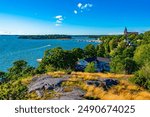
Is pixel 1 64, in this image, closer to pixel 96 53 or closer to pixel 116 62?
pixel 96 53

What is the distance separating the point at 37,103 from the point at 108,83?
15.2m

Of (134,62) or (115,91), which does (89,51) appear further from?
(115,91)

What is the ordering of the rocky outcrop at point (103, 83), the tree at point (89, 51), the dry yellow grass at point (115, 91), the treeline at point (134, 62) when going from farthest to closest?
the tree at point (89, 51), the treeline at point (134, 62), the rocky outcrop at point (103, 83), the dry yellow grass at point (115, 91)

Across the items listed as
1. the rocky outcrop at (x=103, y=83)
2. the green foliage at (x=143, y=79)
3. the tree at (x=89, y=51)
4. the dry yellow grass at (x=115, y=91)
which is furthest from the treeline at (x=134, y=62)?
the tree at (x=89, y=51)

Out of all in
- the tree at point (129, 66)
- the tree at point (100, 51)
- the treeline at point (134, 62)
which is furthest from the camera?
the tree at point (100, 51)

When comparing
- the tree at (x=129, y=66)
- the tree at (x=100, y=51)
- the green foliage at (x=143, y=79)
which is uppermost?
the green foliage at (x=143, y=79)

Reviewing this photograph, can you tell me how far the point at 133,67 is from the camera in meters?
51.6

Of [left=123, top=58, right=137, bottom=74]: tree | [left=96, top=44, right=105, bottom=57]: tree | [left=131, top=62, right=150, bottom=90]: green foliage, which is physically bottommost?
[left=96, top=44, right=105, bottom=57]: tree

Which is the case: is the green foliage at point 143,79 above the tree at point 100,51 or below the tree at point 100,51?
above

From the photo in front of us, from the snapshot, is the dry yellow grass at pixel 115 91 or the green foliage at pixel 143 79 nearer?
the dry yellow grass at pixel 115 91

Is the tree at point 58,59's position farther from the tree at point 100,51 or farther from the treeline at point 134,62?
the tree at point 100,51

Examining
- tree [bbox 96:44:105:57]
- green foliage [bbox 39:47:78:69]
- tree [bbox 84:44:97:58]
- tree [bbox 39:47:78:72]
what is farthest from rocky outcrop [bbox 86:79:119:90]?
tree [bbox 96:44:105:57]

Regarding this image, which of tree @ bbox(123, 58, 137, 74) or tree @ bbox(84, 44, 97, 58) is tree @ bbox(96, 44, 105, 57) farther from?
tree @ bbox(123, 58, 137, 74)

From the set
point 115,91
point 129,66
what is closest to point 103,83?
point 115,91
